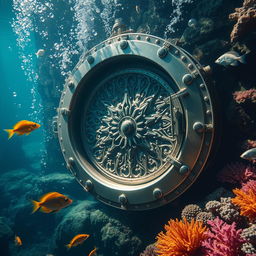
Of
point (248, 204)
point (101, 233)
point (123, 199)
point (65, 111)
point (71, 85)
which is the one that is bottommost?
point (248, 204)

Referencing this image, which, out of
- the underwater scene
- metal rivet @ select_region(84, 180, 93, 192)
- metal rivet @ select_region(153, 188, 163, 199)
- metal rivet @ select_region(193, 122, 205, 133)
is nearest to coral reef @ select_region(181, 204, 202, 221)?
the underwater scene

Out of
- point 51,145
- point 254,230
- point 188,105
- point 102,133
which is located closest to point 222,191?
point 254,230

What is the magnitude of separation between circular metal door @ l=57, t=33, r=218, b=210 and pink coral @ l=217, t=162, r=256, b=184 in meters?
0.51

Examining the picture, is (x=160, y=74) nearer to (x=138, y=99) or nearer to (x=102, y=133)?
(x=138, y=99)

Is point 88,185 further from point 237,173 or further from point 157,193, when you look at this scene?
point 237,173

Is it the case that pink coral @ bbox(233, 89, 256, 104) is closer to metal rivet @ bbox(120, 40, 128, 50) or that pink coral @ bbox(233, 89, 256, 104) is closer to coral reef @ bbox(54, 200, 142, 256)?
metal rivet @ bbox(120, 40, 128, 50)

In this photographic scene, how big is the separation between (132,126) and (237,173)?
1.50 metres

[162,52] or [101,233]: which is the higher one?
[162,52]

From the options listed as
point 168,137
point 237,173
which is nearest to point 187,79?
point 168,137

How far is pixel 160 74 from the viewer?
321cm

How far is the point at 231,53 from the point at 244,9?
745mm

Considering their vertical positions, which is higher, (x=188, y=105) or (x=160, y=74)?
(x=160, y=74)

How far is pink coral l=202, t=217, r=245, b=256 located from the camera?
6.39ft

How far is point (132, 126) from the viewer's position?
3281mm
